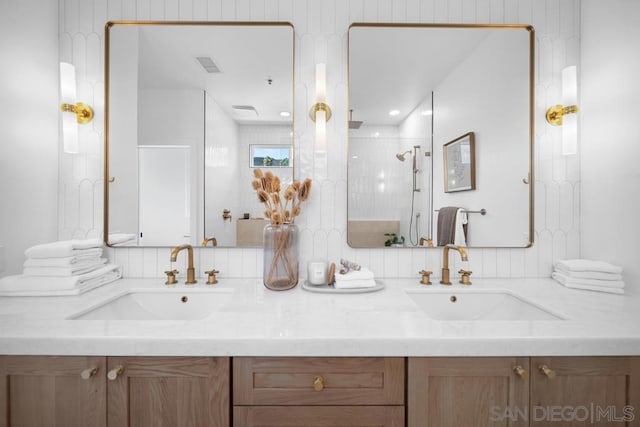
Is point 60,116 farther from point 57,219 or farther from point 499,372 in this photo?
point 499,372

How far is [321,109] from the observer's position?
1455 mm

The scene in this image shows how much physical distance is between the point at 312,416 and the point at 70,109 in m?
1.70

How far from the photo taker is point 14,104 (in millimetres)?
1317

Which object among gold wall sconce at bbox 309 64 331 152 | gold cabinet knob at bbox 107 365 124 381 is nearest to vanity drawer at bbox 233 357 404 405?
gold cabinet knob at bbox 107 365 124 381

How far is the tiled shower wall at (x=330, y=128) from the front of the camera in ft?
4.93

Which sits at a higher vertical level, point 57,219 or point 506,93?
point 506,93

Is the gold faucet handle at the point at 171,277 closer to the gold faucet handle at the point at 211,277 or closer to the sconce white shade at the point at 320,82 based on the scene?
the gold faucet handle at the point at 211,277

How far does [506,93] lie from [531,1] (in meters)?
0.48

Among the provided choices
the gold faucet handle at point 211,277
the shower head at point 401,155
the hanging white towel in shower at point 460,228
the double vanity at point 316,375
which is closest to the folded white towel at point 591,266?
the hanging white towel in shower at point 460,228

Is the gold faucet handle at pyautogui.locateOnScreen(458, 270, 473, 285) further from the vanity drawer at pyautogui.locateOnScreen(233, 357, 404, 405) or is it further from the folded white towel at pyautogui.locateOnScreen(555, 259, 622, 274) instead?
the vanity drawer at pyautogui.locateOnScreen(233, 357, 404, 405)

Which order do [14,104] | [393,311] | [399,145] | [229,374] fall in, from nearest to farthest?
[229,374]
[393,311]
[14,104]
[399,145]

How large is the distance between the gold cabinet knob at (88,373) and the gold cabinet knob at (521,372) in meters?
1.19

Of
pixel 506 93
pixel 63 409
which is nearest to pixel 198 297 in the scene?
pixel 63 409

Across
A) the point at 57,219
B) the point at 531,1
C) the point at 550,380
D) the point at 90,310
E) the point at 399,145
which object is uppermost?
the point at 531,1
